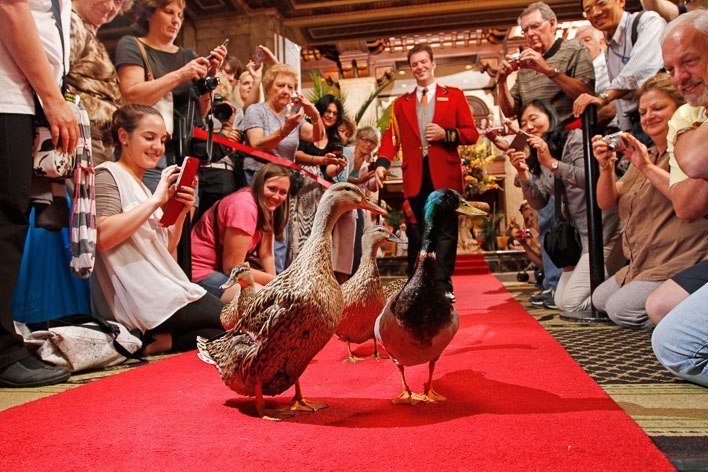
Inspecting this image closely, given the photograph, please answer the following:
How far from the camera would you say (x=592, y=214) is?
3.91 metres

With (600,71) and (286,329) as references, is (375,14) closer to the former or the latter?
(600,71)

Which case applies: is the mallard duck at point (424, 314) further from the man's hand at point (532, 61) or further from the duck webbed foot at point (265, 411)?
the man's hand at point (532, 61)

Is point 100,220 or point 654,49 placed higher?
point 654,49

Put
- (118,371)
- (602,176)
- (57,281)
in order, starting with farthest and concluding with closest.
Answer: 1. (602,176)
2. (57,281)
3. (118,371)

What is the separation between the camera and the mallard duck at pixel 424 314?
1.79 meters

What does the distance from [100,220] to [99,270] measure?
325 mm

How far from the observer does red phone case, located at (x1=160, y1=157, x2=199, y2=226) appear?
9.68 feet

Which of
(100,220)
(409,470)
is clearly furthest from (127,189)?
(409,470)

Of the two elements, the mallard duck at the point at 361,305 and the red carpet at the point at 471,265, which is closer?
the mallard duck at the point at 361,305

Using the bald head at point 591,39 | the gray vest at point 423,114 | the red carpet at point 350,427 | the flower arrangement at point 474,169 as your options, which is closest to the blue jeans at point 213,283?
the red carpet at point 350,427

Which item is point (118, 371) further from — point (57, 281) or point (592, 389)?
point (592, 389)

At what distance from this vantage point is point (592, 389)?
1.97 m

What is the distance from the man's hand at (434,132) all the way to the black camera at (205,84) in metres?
1.85

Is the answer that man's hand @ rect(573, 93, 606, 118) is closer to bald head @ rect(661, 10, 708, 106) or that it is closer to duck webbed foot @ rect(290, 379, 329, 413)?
bald head @ rect(661, 10, 708, 106)
